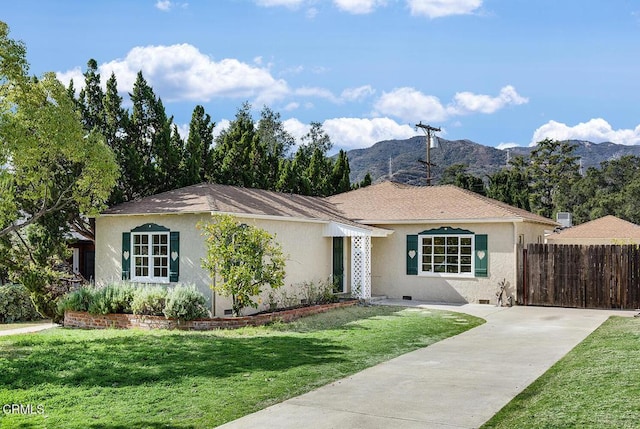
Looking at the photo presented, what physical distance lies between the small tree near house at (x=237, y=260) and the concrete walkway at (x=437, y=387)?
5.03 m

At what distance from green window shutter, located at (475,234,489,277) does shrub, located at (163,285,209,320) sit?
31.8 ft

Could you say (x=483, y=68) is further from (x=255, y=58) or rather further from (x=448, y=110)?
(x=448, y=110)

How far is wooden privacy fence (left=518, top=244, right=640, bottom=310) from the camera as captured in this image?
18.8 m

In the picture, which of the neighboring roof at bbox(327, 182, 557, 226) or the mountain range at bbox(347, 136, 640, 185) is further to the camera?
the mountain range at bbox(347, 136, 640, 185)

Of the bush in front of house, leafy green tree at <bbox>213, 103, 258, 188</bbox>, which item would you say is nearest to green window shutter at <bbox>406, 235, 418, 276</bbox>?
leafy green tree at <bbox>213, 103, 258, 188</bbox>

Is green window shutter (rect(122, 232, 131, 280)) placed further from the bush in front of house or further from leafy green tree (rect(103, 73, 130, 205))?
leafy green tree (rect(103, 73, 130, 205))

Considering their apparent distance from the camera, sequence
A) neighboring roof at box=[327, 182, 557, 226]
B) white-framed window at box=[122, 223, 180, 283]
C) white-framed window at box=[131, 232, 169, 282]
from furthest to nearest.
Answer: neighboring roof at box=[327, 182, 557, 226] → white-framed window at box=[131, 232, 169, 282] → white-framed window at box=[122, 223, 180, 283]

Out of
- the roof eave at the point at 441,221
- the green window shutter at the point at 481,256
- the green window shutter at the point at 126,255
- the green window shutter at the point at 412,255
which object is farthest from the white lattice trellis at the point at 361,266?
the green window shutter at the point at 126,255

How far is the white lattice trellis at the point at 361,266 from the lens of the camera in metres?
20.0

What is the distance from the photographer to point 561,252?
1942cm

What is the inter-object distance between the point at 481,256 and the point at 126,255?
11279 mm

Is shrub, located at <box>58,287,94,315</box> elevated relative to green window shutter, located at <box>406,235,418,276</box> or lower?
lower

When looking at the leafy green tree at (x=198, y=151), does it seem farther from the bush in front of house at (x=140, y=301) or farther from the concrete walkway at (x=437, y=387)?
the concrete walkway at (x=437, y=387)

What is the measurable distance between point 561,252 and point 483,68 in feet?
21.4
